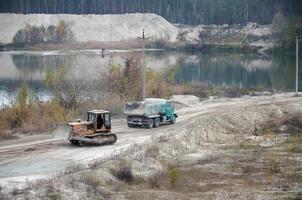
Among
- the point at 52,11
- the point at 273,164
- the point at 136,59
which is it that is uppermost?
the point at 52,11

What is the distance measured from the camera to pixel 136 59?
47469mm

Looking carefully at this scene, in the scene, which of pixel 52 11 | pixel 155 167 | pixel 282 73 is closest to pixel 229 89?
pixel 282 73

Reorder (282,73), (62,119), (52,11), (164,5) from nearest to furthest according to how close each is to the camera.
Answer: (62,119) → (282,73) → (52,11) → (164,5)

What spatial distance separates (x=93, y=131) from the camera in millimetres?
28422

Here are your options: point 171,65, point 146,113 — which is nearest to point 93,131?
point 146,113

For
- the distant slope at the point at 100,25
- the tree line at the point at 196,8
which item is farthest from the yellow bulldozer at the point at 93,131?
the tree line at the point at 196,8

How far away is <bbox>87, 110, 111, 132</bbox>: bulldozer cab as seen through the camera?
28.4 m

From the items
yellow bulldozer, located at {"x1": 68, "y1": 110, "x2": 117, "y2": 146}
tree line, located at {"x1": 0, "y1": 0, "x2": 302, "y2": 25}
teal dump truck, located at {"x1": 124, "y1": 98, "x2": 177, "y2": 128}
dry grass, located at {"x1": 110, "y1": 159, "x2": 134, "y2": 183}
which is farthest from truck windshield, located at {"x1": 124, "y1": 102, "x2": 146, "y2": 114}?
tree line, located at {"x1": 0, "y1": 0, "x2": 302, "y2": 25}

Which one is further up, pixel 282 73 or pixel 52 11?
pixel 52 11

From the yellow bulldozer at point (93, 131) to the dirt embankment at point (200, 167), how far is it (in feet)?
2.41

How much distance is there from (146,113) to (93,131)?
6024 millimetres

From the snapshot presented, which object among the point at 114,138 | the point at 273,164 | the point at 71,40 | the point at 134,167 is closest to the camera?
the point at 134,167

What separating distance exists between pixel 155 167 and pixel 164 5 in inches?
4689

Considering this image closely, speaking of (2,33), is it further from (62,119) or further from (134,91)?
(62,119)
